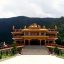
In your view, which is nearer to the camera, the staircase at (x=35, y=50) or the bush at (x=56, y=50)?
the bush at (x=56, y=50)

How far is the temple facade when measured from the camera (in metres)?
63.8

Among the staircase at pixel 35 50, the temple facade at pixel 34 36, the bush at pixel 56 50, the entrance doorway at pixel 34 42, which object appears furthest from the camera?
the entrance doorway at pixel 34 42

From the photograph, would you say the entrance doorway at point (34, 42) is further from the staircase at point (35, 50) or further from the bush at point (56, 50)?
the bush at point (56, 50)

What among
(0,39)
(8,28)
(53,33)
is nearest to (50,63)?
(53,33)

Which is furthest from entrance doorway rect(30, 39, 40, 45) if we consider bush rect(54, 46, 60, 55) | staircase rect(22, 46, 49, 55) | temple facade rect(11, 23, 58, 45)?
bush rect(54, 46, 60, 55)

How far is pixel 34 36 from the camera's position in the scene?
209 feet

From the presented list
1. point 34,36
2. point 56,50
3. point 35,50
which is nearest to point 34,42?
point 34,36

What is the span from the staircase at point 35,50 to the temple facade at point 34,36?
2886 millimetres

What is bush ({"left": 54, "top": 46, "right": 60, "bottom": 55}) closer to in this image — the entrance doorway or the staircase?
the staircase

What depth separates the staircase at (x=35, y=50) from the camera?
57.6m

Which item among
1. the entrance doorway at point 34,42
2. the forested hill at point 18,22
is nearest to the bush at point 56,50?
the entrance doorway at point 34,42

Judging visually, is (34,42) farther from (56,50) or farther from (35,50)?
(56,50)

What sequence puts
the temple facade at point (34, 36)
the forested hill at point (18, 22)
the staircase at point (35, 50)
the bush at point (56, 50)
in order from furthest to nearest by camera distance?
the forested hill at point (18, 22) → the temple facade at point (34, 36) → the staircase at point (35, 50) → the bush at point (56, 50)

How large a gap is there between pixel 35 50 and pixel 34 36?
5.18m
